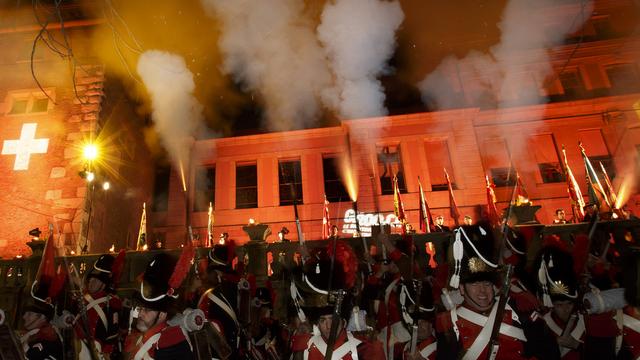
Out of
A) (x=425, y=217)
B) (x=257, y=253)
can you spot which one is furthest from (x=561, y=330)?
(x=425, y=217)

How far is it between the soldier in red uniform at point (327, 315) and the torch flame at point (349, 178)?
15223 mm

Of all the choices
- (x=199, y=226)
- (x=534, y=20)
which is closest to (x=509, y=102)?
(x=534, y=20)

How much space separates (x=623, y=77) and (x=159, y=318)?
26.2 m

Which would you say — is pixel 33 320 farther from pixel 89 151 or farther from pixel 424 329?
pixel 89 151

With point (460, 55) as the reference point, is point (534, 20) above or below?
above

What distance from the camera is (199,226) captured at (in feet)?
66.8

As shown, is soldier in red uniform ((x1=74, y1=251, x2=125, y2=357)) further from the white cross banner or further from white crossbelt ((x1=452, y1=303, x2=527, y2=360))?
the white cross banner

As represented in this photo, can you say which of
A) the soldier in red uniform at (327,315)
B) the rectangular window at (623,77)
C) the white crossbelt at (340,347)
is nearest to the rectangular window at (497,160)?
the rectangular window at (623,77)

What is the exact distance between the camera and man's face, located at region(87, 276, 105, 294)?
20.8 ft

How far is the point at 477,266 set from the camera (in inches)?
180

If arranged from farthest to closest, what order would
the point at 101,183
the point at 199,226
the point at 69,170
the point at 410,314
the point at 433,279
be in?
the point at 199,226 → the point at 101,183 → the point at 69,170 → the point at 433,279 → the point at 410,314

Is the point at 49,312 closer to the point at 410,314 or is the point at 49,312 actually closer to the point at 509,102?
the point at 410,314

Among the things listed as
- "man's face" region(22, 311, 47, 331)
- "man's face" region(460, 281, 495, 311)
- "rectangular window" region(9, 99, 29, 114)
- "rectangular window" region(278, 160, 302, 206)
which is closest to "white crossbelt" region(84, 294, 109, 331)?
"man's face" region(22, 311, 47, 331)

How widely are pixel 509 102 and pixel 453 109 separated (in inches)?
143
